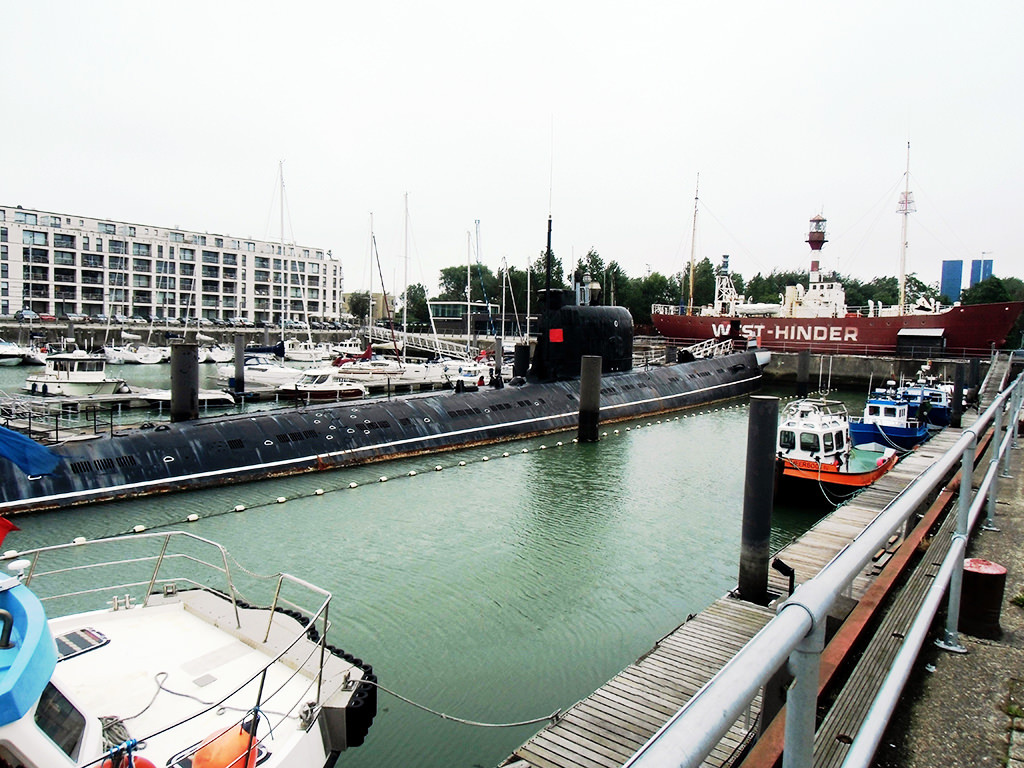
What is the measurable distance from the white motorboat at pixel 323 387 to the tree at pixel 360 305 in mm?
76359

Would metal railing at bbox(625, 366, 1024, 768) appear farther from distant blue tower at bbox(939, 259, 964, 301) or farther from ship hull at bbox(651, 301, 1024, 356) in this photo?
distant blue tower at bbox(939, 259, 964, 301)

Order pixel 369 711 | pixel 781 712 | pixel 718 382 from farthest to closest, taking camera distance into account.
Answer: pixel 718 382
pixel 369 711
pixel 781 712

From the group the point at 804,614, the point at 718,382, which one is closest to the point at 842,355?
the point at 718,382

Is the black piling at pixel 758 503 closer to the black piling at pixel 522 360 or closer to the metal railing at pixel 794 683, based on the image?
the metal railing at pixel 794 683

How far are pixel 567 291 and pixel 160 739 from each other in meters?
21.3

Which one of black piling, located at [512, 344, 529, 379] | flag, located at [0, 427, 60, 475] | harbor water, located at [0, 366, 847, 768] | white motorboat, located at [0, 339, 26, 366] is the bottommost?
harbor water, located at [0, 366, 847, 768]

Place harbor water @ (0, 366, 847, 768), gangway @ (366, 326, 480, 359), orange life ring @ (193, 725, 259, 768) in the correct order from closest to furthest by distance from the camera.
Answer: orange life ring @ (193, 725, 259, 768), harbor water @ (0, 366, 847, 768), gangway @ (366, 326, 480, 359)

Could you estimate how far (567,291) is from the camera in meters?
25.0

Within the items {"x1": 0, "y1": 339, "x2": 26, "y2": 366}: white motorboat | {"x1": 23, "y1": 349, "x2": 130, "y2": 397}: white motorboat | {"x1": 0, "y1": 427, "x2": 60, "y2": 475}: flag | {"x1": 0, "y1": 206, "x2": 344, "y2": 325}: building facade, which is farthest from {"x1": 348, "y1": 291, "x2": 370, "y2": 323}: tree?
{"x1": 0, "y1": 427, "x2": 60, "y2": 475}: flag

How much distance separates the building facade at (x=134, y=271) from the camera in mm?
75312

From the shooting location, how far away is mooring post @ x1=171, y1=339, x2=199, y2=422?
17219 mm

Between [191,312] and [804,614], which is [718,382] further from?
[191,312]

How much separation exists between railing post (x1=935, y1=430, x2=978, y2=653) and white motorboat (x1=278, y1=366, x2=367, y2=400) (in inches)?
1141

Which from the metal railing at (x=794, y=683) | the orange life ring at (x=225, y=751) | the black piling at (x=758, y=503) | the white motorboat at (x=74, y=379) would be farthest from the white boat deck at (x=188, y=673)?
the white motorboat at (x=74, y=379)
